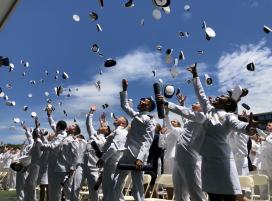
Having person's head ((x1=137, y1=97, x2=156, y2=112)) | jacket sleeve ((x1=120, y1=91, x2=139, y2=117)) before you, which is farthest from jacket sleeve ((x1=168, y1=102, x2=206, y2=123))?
jacket sleeve ((x1=120, y1=91, x2=139, y2=117))

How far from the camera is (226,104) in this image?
17.4 feet

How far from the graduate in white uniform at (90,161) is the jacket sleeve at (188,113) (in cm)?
360

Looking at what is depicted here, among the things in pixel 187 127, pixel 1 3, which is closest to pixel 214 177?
pixel 187 127

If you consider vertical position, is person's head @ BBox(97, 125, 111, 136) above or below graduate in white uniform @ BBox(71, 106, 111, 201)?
above

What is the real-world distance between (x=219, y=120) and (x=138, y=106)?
2125mm

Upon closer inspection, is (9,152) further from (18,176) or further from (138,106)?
(138,106)

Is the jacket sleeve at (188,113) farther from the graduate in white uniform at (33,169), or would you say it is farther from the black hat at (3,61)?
the graduate in white uniform at (33,169)

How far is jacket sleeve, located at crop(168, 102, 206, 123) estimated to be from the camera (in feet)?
18.2

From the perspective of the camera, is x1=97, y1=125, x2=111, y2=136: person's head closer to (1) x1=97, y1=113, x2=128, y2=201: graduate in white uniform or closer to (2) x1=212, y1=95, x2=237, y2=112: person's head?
(1) x1=97, y1=113, x2=128, y2=201: graduate in white uniform

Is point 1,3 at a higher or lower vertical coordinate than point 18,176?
higher

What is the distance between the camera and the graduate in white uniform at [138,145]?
21.8 feet

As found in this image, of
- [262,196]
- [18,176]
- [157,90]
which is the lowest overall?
[262,196]

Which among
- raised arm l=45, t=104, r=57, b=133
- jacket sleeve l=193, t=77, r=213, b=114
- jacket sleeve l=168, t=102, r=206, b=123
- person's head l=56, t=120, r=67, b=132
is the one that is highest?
raised arm l=45, t=104, r=57, b=133

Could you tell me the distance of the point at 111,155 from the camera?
308 inches
